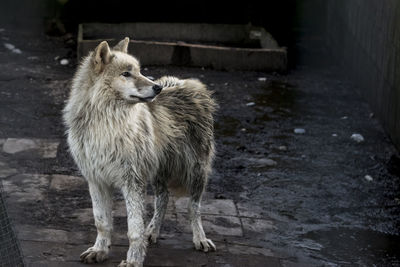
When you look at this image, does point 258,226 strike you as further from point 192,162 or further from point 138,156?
point 138,156

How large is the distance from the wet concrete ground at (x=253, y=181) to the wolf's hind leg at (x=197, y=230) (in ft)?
0.24

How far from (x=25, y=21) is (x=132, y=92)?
9.09 m

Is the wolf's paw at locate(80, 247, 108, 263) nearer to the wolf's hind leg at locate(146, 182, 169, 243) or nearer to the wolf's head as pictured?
the wolf's hind leg at locate(146, 182, 169, 243)

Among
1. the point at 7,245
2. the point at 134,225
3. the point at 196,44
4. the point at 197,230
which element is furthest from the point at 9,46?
the point at 7,245

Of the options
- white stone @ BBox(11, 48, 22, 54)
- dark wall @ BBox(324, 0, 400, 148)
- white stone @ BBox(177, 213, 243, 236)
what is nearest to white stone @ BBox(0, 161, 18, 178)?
white stone @ BBox(177, 213, 243, 236)

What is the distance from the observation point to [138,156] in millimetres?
5121

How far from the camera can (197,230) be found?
5.70 metres

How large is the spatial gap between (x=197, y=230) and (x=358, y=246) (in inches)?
56.8

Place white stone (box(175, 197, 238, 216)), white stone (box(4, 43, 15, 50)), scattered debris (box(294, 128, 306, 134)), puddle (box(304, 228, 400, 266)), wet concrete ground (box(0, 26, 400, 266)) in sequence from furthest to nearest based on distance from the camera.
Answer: white stone (box(4, 43, 15, 50))
scattered debris (box(294, 128, 306, 134))
white stone (box(175, 197, 238, 216))
puddle (box(304, 228, 400, 266))
wet concrete ground (box(0, 26, 400, 266))

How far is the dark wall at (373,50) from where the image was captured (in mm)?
8758

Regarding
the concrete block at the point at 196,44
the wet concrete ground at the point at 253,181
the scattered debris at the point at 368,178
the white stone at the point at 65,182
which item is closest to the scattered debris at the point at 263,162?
the wet concrete ground at the point at 253,181

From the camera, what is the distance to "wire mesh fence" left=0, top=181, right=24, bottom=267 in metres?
4.39

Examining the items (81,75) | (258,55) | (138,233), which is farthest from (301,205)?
(258,55)

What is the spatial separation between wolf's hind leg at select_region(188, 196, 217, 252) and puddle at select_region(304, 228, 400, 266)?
3.24 feet
